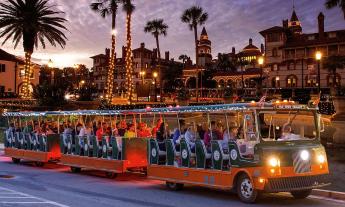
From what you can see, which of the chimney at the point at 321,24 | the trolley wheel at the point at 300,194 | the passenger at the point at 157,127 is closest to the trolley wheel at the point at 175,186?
the passenger at the point at 157,127

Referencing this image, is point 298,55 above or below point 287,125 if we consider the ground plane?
above

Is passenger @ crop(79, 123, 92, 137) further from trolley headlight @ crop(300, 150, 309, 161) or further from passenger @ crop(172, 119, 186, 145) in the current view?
trolley headlight @ crop(300, 150, 309, 161)

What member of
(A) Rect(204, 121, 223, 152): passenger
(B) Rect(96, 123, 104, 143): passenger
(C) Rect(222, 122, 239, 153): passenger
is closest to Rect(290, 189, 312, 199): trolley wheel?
(C) Rect(222, 122, 239, 153): passenger

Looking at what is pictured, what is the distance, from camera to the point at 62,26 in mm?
55312

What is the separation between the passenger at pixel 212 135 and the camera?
1494cm

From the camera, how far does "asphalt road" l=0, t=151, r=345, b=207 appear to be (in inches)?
527

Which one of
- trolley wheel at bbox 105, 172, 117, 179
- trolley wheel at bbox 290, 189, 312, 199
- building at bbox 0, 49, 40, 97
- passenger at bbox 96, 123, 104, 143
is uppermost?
building at bbox 0, 49, 40, 97

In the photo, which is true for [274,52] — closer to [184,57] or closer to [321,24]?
[321,24]

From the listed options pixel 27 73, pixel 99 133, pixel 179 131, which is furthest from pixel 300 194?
pixel 27 73

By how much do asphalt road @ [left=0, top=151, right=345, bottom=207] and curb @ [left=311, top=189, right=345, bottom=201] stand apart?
0.39m

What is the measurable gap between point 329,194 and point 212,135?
3686mm

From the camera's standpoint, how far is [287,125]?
45.5 ft

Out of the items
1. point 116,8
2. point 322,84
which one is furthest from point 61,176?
point 322,84

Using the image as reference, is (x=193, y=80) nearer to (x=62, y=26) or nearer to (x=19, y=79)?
(x=19, y=79)
